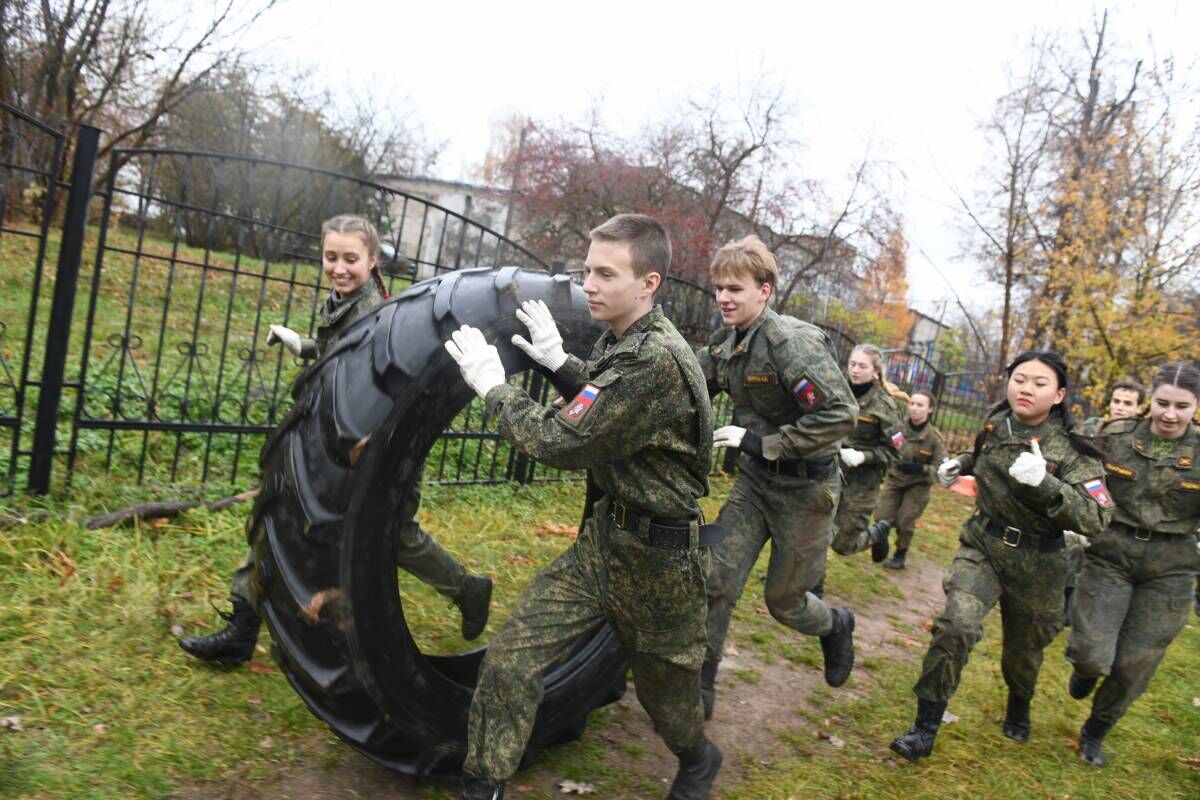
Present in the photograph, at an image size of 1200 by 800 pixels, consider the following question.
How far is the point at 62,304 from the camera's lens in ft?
14.7

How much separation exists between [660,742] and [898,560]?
492 centimetres

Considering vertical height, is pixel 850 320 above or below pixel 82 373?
above

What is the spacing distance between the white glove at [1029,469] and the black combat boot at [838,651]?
120 cm

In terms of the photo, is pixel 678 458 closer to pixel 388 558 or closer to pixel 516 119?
pixel 388 558

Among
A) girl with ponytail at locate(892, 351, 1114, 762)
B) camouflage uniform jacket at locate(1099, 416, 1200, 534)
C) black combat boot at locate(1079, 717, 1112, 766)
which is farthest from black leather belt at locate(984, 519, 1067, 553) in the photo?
black combat boot at locate(1079, 717, 1112, 766)

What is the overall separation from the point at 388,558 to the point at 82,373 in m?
2.89

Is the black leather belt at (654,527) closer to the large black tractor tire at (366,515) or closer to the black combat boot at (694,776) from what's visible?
the large black tractor tire at (366,515)

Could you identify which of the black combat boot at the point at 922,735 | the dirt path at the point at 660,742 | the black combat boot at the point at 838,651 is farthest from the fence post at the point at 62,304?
the black combat boot at the point at 922,735

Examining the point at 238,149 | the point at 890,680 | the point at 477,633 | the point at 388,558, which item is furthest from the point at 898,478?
the point at 238,149

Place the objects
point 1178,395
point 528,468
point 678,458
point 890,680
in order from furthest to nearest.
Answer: point 528,468
point 890,680
point 1178,395
point 678,458

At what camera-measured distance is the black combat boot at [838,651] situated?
14.0ft

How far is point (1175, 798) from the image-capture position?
4027 millimetres

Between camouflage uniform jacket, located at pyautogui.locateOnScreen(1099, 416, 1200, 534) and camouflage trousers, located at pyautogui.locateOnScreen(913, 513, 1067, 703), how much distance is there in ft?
2.58

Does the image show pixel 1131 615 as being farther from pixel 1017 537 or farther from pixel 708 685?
pixel 708 685
